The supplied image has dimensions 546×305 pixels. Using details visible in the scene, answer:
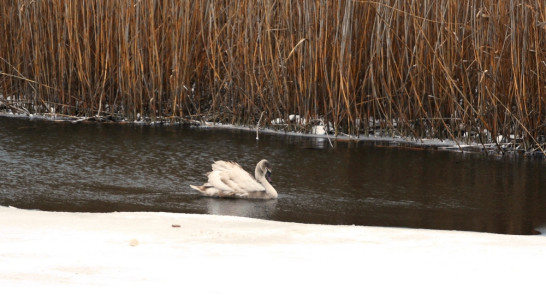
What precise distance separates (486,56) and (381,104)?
3.49 feet

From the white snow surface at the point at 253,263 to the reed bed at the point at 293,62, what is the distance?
10.1 ft

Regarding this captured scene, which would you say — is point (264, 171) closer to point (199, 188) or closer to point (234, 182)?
point (234, 182)

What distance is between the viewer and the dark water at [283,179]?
496 cm

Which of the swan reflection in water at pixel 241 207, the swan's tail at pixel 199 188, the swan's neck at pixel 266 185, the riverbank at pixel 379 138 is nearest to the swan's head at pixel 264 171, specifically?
the swan's neck at pixel 266 185

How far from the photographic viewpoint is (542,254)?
3.58 m

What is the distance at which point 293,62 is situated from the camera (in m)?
8.02

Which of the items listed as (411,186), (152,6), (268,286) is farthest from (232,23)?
(268,286)

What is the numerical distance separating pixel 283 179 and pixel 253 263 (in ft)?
8.74

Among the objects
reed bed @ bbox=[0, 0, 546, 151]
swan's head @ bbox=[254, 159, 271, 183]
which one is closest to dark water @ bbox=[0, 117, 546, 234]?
swan's head @ bbox=[254, 159, 271, 183]

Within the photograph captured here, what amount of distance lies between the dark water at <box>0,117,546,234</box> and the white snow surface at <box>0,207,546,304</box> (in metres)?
0.69

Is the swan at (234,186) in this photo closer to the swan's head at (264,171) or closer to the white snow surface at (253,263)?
the swan's head at (264,171)

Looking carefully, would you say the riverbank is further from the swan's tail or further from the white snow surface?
the white snow surface

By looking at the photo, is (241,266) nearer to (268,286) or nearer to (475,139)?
(268,286)

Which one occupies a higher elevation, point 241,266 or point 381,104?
point 381,104
